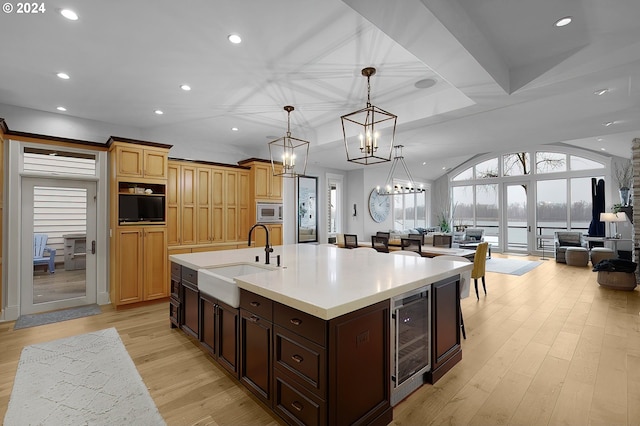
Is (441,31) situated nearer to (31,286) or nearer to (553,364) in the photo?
(553,364)

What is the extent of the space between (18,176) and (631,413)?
675 cm

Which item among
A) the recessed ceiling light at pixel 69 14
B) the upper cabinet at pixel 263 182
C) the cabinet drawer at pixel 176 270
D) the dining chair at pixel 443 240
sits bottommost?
the cabinet drawer at pixel 176 270

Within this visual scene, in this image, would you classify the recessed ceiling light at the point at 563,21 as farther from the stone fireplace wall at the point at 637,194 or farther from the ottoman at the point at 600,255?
the ottoman at the point at 600,255

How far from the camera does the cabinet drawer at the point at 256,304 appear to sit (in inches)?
75.9

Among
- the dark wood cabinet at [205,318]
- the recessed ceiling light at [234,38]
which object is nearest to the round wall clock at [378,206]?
the dark wood cabinet at [205,318]

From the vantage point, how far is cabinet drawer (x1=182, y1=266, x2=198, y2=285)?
2.90m

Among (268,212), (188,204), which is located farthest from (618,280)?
(188,204)

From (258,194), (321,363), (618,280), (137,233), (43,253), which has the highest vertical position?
(258,194)

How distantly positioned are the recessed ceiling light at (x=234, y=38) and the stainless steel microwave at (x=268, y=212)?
3.59m

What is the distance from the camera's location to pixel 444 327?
248cm

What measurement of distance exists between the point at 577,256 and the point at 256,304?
29.2ft

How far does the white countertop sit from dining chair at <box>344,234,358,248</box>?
284 cm

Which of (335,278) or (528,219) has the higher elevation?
(528,219)

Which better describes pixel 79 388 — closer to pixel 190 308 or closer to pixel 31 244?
pixel 190 308
